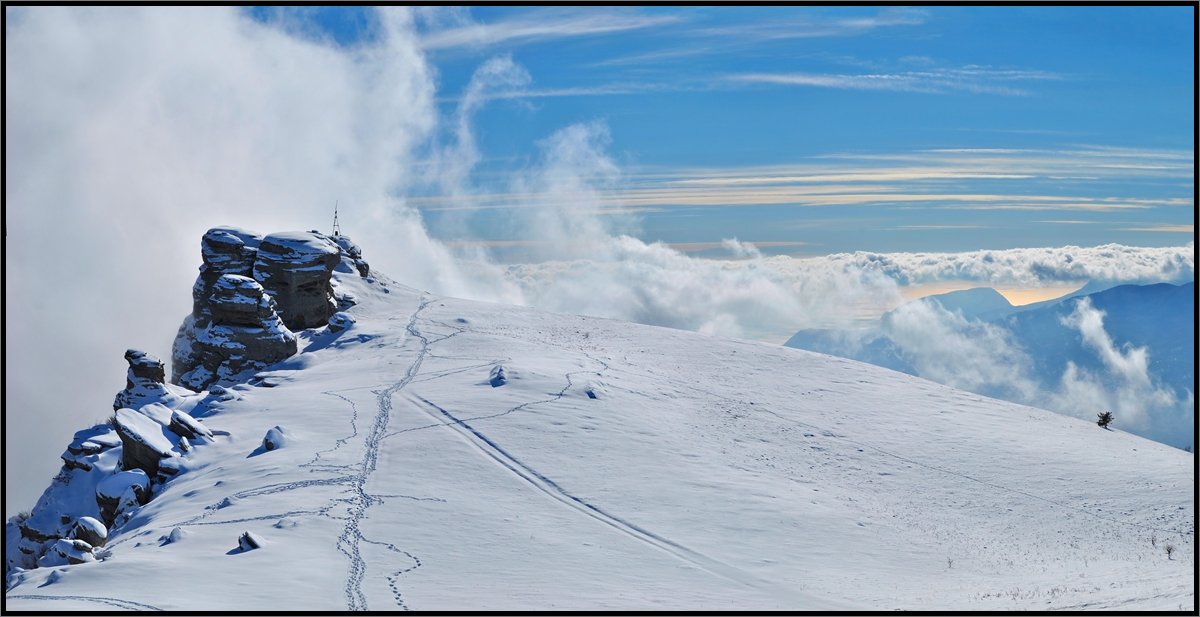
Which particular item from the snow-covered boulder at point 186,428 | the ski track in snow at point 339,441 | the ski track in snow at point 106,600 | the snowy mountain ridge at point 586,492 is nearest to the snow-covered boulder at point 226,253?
the snowy mountain ridge at point 586,492

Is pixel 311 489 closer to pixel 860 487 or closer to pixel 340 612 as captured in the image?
pixel 340 612

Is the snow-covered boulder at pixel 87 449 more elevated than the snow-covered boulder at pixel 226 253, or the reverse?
the snow-covered boulder at pixel 226 253

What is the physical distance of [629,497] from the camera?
124 feet

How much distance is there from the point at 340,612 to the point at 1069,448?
123 feet

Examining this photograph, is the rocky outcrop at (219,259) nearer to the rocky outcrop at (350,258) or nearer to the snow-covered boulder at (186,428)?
the rocky outcrop at (350,258)

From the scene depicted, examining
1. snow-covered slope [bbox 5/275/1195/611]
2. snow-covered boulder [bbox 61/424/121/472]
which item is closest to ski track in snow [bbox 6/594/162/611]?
snow-covered slope [bbox 5/275/1195/611]

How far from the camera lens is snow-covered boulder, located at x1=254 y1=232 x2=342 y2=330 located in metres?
66.1

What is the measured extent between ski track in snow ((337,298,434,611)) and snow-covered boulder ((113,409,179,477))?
29.7 ft

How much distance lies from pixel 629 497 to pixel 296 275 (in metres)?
37.5

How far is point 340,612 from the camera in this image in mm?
25141

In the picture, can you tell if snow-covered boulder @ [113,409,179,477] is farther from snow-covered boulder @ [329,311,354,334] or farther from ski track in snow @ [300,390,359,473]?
snow-covered boulder @ [329,311,354,334]

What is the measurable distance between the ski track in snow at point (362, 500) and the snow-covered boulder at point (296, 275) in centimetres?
1232

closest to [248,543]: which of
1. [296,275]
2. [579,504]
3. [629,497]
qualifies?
[579,504]

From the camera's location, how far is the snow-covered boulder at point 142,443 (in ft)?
138
